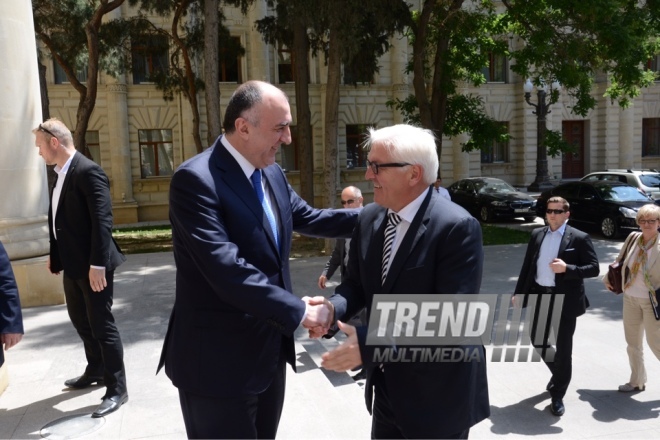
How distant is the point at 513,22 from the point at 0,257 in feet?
51.2

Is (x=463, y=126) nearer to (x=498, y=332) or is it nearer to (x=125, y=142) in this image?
(x=498, y=332)

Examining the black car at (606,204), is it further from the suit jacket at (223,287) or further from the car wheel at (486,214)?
the suit jacket at (223,287)

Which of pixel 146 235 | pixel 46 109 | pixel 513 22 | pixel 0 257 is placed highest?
pixel 513 22

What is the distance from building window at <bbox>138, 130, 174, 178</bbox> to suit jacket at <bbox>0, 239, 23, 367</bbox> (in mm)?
24299

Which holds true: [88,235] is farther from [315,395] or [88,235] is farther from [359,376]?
[359,376]

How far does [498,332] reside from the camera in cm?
720

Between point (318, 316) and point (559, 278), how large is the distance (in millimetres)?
3344

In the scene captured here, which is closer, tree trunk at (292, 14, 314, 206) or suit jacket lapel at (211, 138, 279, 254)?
suit jacket lapel at (211, 138, 279, 254)

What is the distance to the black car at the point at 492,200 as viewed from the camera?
20.3 m

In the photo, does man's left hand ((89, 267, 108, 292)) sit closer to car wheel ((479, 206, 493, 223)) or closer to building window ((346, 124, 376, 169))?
car wheel ((479, 206, 493, 223))

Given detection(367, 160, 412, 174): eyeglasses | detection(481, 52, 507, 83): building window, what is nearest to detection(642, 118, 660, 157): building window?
detection(481, 52, 507, 83): building window

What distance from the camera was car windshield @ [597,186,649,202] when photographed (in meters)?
16.2

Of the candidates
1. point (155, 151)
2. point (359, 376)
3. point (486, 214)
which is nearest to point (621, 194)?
point (486, 214)

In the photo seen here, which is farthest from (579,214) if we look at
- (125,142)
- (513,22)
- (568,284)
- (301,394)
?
(125,142)
